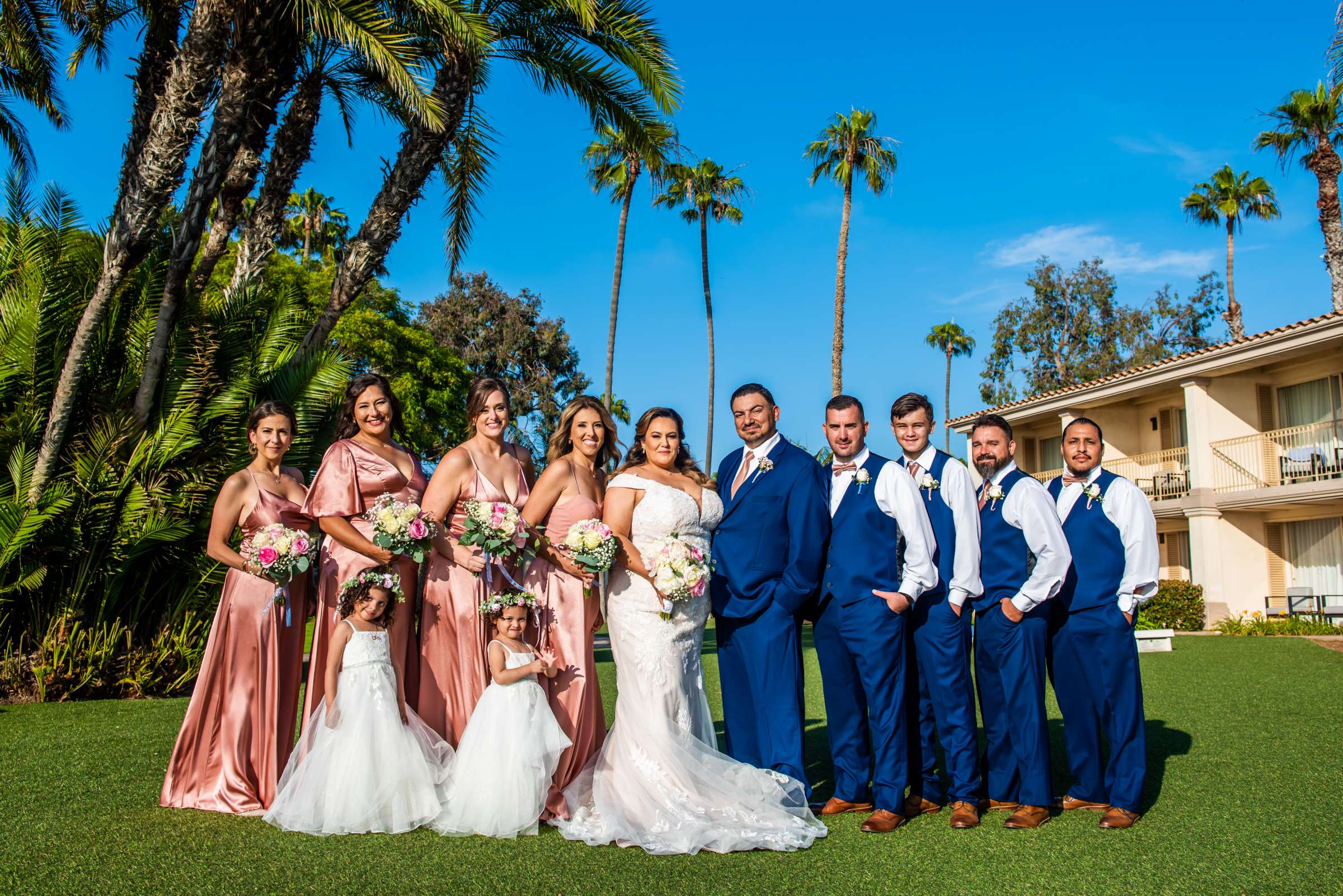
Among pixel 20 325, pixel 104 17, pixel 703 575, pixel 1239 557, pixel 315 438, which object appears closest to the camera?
pixel 703 575

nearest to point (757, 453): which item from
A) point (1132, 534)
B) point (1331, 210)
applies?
point (1132, 534)

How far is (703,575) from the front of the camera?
5648mm

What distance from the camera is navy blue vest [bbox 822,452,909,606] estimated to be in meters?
5.89

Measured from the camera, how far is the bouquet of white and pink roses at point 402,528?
559cm

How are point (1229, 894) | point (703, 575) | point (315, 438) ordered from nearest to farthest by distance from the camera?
point (1229, 894) → point (703, 575) → point (315, 438)

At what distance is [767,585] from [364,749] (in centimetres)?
248

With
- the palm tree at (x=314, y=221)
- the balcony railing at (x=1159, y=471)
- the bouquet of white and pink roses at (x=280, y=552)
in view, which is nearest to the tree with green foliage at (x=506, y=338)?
the palm tree at (x=314, y=221)

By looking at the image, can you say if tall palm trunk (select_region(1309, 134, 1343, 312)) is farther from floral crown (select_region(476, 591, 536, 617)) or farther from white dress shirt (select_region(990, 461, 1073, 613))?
floral crown (select_region(476, 591, 536, 617))

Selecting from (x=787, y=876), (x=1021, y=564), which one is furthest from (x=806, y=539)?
(x=787, y=876)

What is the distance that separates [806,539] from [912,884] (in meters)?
1.98

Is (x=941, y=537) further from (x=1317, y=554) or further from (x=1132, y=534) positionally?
(x=1317, y=554)

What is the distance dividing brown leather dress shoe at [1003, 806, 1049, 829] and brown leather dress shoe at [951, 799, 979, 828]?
17 cm

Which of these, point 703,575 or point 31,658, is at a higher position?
point 703,575

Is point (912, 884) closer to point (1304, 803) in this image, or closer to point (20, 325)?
point (1304, 803)
